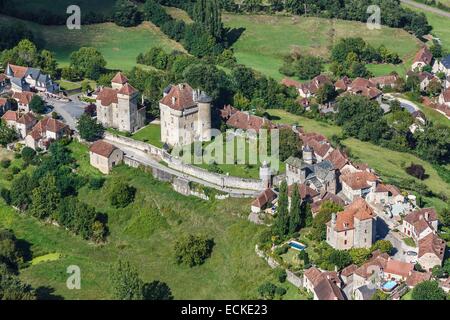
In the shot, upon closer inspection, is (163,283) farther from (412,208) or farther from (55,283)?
(412,208)

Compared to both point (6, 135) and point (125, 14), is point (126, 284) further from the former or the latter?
point (125, 14)

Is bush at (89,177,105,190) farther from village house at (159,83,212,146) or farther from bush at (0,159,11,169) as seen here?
bush at (0,159,11,169)

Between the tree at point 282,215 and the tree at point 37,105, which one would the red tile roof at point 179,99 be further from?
the tree at point 282,215

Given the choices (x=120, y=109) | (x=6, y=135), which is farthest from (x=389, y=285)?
(x=6, y=135)

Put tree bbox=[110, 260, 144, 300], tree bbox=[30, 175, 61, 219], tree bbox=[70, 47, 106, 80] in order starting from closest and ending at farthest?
tree bbox=[110, 260, 144, 300]
tree bbox=[30, 175, 61, 219]
tree bbox=[70, 47, 106, 80]

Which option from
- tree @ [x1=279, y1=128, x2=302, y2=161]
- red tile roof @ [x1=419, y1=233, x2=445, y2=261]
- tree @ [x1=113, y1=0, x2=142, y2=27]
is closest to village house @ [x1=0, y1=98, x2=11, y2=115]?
tree @ [x1=279, y1=128, x2=302, y2=161]

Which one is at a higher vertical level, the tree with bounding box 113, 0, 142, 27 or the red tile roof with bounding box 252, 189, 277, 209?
the tree with bounding box 113, 0, 142, 27

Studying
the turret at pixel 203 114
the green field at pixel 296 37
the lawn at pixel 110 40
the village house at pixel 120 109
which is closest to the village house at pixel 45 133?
the village house at pixel 120 109

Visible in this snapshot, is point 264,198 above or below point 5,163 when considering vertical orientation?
above
